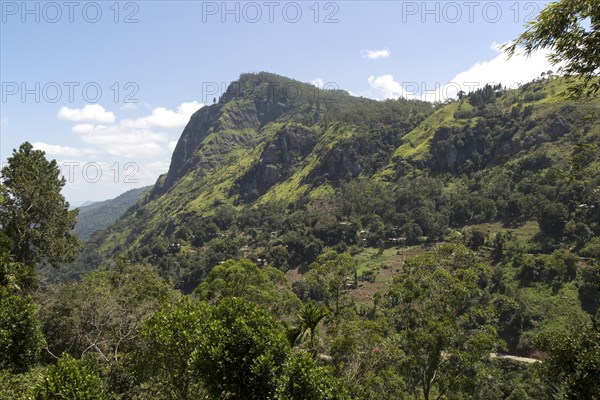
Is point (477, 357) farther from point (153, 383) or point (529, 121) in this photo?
point (529, 121)

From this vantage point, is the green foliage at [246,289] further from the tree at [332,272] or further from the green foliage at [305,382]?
the green foliage at [305,382]

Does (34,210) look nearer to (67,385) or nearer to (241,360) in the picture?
(67,385)

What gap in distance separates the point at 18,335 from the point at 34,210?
21.8 m

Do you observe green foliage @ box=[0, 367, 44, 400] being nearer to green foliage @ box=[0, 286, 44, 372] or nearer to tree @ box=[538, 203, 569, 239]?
green foliage @ box=[0, 286, 44, 372]

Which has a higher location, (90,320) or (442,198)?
(442,198)

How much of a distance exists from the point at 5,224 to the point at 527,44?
1726 inches

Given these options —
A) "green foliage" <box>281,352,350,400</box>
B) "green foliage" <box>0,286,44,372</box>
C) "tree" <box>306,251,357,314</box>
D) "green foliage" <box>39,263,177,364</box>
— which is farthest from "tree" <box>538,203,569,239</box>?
"green foliage" <box>0,286,44,372</box>

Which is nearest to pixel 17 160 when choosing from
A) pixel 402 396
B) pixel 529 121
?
pixel 402 396

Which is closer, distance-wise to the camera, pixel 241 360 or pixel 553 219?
pixel 241 360

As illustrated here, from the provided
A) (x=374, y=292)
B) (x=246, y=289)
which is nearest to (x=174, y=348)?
(x=246, y=289)

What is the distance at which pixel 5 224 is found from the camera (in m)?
36.1

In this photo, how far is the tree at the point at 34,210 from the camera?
36347 mm

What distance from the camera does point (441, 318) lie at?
22922 mm

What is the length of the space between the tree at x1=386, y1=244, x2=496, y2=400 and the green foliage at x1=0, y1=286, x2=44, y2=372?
69.8 ft
